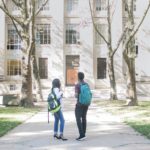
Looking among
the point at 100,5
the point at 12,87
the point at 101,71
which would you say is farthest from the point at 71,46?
the point at 12,87

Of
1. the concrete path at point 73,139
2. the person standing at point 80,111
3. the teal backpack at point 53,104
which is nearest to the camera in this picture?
the concrete path at point 73,139

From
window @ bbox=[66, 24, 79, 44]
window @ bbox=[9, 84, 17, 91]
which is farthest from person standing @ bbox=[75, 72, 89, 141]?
window @ bbox=[66, 24, 79, 44]

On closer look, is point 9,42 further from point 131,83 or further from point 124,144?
point 124,144

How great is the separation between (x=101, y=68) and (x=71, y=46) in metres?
3.89

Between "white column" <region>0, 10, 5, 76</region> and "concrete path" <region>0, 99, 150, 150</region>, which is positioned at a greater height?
"white column" <region>0, 10, 5, 76</region>

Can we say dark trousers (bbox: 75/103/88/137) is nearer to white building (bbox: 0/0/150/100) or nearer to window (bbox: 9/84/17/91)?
window (bbox: 9/84/17/91)

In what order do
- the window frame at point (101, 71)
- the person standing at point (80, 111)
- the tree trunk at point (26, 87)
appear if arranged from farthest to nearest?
1. the window frame at point (101, 71)
2. the tree trunk at point (26, 87)
3. the person standing at point (80, 111)

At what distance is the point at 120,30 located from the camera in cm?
5756

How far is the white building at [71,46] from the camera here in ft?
189

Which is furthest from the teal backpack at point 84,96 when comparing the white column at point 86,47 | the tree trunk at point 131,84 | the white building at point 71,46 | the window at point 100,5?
the window at point 100,5

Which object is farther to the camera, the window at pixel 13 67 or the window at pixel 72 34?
the window at pixel 72 34

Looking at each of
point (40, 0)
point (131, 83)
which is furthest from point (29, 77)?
point (40, 0)

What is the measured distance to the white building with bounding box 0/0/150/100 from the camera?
189 ft

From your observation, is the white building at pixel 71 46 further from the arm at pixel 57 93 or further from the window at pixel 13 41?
the arm at pixel 57 93
